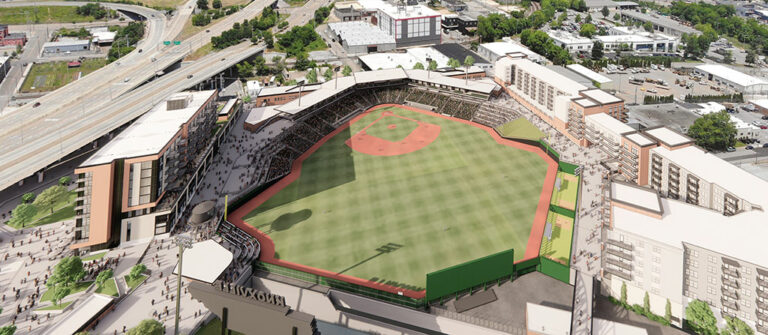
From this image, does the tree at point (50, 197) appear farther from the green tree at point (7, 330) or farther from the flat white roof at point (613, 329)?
the flat white roof at point (613, 329)

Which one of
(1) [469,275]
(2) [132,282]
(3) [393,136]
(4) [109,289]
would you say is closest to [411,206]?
(1) [469,275]

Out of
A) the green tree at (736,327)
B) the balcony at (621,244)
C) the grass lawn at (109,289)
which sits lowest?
the grass lawn at (109,289)

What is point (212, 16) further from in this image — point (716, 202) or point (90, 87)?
point (716, 202)

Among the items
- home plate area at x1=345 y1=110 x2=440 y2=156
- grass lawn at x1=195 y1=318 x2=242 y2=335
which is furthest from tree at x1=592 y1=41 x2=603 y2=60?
grass lawn at x1=195 y1=318 x2=242 y2=335

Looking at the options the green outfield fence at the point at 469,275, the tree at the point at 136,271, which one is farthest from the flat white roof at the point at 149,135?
the green outfield fence at the point at 469,275

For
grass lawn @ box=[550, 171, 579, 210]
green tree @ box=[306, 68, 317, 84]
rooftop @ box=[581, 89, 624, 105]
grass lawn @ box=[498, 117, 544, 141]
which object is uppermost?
green tree @ box=[306, 68, 317, 84]

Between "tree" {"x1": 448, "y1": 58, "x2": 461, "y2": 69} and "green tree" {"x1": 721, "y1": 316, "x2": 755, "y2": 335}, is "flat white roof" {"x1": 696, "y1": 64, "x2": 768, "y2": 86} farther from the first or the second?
"green tree" {"x1": 721, "y1": 316, "x2": 755, "y2": 335}
